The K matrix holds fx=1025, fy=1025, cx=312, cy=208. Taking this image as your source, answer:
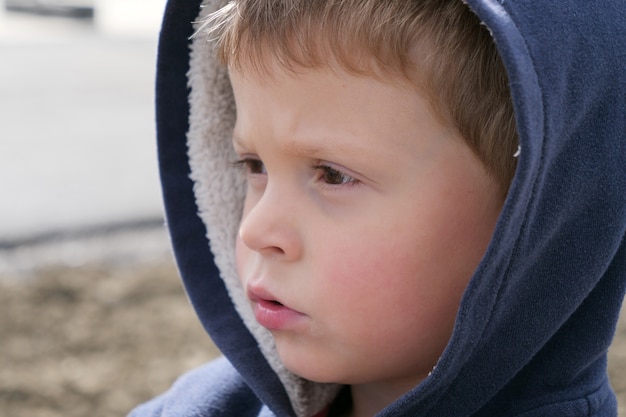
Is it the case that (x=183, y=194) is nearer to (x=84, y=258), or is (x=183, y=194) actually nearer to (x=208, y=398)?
(x=208, y=398)

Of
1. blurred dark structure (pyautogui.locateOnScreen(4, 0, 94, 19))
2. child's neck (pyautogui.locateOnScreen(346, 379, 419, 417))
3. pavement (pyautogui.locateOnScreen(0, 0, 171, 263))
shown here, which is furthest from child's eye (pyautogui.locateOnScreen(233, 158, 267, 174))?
blurred dark structure (pyautogui.locateOnScreen(4, 0, 94, 19))

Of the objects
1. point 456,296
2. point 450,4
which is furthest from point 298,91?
point 456,296

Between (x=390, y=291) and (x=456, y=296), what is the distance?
0.12 meters

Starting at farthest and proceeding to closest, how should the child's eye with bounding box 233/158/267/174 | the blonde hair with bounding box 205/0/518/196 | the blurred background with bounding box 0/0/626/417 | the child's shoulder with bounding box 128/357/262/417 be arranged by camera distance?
1. the blurred background with bounding box 0/0/626/417
2. the child's shoulder with bounding box 128/357/262/417
3. the child's eye with bounding box 233/158/267/174
4. the blonde hair with bounding box 205/0/518/196

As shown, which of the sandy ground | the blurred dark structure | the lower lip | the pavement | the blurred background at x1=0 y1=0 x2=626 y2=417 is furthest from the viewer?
the blurred dark structure

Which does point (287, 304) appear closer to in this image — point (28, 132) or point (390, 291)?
point (390, 291)

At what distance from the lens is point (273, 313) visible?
5.40 feet

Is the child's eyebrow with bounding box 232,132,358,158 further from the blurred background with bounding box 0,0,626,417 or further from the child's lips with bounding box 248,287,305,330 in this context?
the blurred background with bounding box 0,0,626,417

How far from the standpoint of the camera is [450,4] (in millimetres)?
1531

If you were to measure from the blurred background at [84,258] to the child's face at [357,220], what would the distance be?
2010 mm

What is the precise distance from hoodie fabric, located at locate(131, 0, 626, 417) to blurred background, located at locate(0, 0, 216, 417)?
1655 millimetres

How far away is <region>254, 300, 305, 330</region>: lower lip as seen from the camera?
1.63 m

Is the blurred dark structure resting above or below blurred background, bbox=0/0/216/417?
above

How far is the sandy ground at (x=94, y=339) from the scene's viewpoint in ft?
11.5
